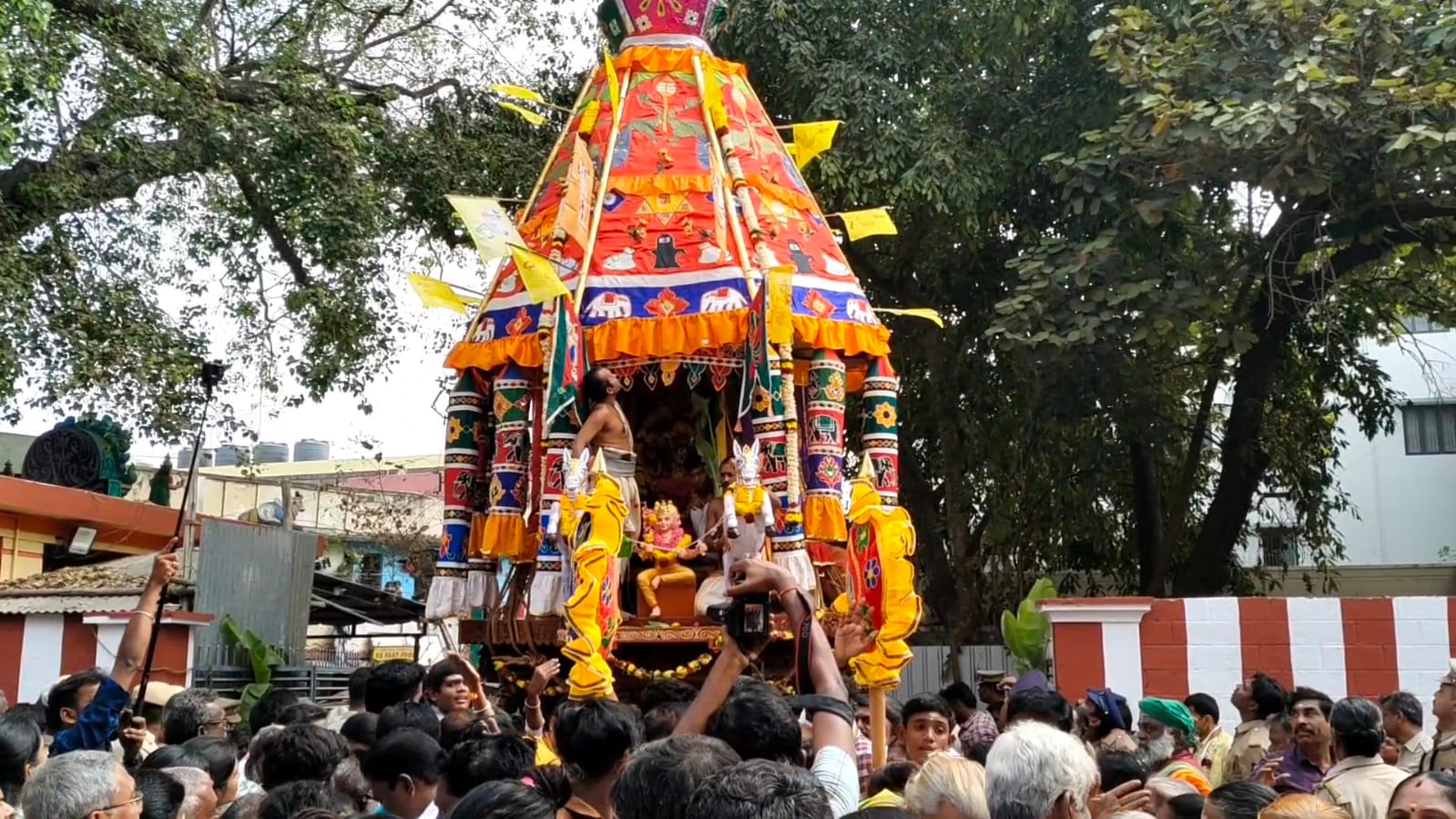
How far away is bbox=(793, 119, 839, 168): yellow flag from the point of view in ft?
42.5

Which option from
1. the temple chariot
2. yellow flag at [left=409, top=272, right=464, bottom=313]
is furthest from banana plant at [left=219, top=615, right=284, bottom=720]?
yellow flag at [left=409, top=272, right=464, bottom=313]

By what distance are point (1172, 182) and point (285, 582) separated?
29.1ft

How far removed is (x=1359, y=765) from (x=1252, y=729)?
2312 millimetres

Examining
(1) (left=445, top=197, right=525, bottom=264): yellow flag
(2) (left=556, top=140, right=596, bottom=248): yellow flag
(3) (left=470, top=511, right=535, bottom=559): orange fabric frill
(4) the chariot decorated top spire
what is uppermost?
(4) the chariot decorated top spire

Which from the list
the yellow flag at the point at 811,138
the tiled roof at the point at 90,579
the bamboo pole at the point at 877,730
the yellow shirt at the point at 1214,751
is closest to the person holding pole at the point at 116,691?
the bamboo pole at the point at 877,730

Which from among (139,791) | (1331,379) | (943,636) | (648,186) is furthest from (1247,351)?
(139,791)

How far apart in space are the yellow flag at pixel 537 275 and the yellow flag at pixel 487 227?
111 millimetres

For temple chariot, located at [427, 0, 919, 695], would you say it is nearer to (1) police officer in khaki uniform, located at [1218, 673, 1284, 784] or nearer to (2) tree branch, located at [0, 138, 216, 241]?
(1) police officer in khaki uniform, located at [1218, 673, 1284, 784]

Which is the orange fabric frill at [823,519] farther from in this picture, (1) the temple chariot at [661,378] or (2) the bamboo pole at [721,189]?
(2) the bamboo pole at [721,189]

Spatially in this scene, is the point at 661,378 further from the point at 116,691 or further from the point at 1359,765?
the point at 1359,765

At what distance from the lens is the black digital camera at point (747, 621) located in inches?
189

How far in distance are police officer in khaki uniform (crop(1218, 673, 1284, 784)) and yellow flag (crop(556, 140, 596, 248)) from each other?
5565mm

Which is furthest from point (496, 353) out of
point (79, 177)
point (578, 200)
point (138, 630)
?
point (138, 630)

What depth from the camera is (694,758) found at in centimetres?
347
